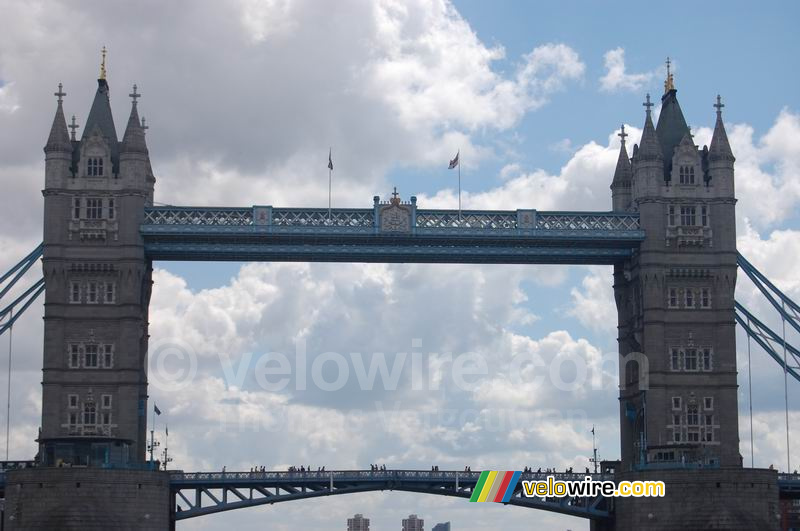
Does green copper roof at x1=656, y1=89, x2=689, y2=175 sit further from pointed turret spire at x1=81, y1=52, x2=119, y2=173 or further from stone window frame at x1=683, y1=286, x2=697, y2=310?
pointed turret spire at x1=81, y1=52, x2=119, y2=173

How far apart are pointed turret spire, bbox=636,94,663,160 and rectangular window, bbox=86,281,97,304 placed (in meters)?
50.6

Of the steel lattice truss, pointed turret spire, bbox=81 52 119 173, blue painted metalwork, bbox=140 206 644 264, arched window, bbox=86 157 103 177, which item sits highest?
pointed turret spire, bbox=81 52 119 173

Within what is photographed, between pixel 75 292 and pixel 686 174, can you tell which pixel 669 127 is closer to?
pixel 686 174

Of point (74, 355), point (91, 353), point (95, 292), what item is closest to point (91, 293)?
point (95, 292)

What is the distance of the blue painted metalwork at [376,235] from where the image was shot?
5399 inches

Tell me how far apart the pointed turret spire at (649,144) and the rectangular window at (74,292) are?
171 ft

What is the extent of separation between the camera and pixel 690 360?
138m

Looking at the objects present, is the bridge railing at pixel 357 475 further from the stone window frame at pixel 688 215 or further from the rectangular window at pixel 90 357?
the stone window frame at pixel 688 215

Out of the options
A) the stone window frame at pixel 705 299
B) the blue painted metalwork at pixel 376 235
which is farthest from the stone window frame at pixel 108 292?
the stone window frame at pixel 705 299

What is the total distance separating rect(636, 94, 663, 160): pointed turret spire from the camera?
462 feet

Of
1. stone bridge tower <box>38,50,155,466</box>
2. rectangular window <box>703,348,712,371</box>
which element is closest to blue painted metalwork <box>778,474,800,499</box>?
rectangular window <box>703,348,712,371</box>

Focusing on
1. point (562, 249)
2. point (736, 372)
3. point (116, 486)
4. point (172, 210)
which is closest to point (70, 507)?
point (116, 486)

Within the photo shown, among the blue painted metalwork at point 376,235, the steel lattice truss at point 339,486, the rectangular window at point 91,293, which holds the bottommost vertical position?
the steel lattice truss at point 339,486

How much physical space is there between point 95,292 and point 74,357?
19.5 ft
